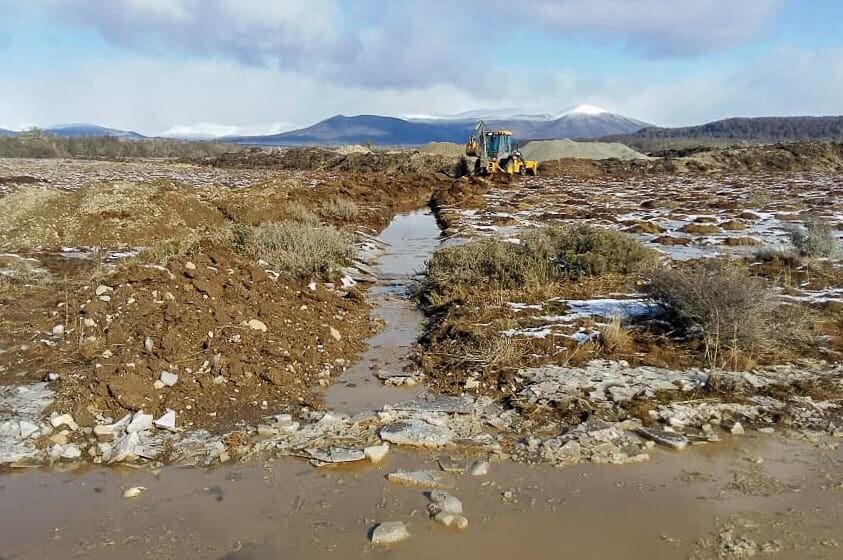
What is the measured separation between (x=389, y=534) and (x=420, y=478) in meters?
0.73

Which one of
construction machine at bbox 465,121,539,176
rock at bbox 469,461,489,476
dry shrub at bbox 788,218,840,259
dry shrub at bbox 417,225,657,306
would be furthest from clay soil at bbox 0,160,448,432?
construction machine at bbox 465,121,539,176

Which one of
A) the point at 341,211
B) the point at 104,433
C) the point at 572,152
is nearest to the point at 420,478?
the point at 104,433

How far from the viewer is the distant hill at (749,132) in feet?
444

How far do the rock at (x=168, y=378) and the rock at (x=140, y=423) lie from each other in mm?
505

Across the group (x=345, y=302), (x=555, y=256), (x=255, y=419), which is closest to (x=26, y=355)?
(x=255, y=419)

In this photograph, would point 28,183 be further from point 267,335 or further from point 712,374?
point 712,374

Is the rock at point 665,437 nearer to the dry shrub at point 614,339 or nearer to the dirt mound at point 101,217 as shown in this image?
the dry shrub at point 614,339

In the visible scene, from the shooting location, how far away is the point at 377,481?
15.2ft

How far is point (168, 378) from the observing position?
19.4ft

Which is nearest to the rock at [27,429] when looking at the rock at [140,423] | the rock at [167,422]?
the rock at [140,423]

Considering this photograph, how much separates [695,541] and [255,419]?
3662mm

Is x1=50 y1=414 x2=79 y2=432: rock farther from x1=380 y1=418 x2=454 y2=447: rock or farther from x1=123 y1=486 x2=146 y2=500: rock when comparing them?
x1=380 y1=418 x2=454 y2=447: rock

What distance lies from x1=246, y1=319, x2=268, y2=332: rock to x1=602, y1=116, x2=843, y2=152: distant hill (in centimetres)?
12775

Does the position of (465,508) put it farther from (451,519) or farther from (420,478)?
(420,478)
